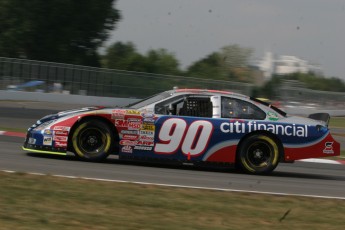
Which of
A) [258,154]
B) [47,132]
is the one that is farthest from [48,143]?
[258,154]

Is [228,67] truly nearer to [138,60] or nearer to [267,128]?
[138,60]

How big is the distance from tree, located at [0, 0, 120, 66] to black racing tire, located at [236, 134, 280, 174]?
46.0 metres

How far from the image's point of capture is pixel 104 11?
193 ft

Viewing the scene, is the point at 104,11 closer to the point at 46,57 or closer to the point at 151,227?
the point at 46,57

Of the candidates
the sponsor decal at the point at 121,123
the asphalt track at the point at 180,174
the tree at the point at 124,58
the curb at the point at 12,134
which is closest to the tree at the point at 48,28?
the tree at the point at 124,58

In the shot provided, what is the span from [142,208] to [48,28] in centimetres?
5046

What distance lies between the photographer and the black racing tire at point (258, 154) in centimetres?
991

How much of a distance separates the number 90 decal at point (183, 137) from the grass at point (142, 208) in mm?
1987

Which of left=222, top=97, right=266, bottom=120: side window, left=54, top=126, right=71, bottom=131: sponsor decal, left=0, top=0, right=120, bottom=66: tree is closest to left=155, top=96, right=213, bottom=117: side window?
left=222, top=97, right=266, bottom=120: side window

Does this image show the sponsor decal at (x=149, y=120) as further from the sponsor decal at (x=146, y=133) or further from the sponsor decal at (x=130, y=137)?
the sponsor decal at (x=130, y=137)

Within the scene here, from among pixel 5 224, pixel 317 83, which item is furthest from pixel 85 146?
pixel 317 83

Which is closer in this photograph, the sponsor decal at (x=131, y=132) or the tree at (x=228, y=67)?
the sponsor decal at (x=131, y=132)

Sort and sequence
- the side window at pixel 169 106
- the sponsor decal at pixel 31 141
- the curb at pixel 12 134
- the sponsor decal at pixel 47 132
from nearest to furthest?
1. the sponsor decal at pixel 47 132
2. the sponsor decal at pixel 31 141
3. the side window at pixel 169 106
4. the curb at pixel 12 134

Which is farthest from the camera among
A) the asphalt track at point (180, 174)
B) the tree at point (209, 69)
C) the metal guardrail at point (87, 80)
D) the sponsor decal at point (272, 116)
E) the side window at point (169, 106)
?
the tree at point (209, 69)
